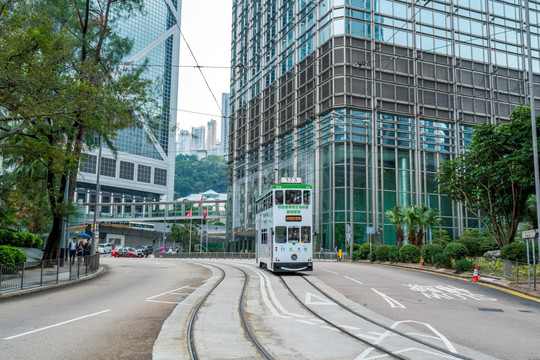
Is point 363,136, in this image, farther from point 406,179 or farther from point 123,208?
point 123,208

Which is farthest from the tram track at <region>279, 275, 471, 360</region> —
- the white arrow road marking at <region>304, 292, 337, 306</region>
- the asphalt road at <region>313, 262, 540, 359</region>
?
the asphalt road at <region>313, 262, 540, 359</region>

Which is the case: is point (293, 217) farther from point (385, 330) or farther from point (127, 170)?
point (127, 170)

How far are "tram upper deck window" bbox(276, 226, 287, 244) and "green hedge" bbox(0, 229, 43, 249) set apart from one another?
53.2ft

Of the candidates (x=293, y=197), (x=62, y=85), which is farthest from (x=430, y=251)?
(x=62, y=85)

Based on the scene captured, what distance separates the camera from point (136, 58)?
12862 cm

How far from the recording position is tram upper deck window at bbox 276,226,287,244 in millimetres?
23984

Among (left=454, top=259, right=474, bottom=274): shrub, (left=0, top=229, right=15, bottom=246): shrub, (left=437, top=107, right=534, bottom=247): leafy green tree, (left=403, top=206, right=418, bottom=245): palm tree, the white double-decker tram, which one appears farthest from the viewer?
(left=403, top=206, right=418, bottom=245): palm tree

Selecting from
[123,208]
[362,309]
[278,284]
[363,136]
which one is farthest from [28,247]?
[123,208]

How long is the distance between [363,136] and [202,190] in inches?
5262

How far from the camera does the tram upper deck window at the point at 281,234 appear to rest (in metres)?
24.0

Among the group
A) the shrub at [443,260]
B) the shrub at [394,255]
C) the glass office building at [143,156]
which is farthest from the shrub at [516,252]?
the glass office building at [143,156]

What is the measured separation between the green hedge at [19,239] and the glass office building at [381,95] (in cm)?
2895

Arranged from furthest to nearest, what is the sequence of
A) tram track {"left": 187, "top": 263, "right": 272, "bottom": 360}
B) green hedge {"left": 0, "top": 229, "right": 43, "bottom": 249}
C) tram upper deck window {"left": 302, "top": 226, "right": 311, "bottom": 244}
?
green hedge {"left": 0, "top": 229, "right": 43, "bottom": 249}, tram upper deck window {"left": 302, "top": 226, "right": 311, "bottom": 244}, tram track {"left": 187, "top": 263, "right": 272, "bottom": 360}

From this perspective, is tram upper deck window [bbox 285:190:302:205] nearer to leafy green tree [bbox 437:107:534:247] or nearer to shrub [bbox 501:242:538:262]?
shrub [bbox 501:242:538:262]
